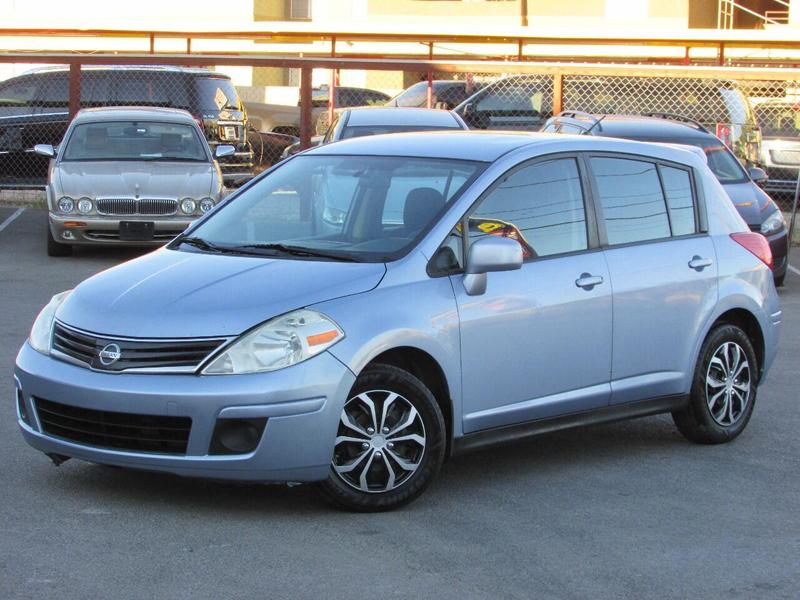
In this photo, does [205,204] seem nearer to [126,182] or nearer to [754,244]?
[126,182]

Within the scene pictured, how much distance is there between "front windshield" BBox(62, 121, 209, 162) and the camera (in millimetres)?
15992

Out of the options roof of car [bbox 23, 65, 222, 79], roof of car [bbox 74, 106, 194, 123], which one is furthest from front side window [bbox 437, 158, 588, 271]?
roof of car [bbox 23, 65, 222, 79]

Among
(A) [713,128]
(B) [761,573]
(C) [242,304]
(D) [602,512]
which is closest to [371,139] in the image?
(C) [242,304]

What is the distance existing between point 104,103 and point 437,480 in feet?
48.2

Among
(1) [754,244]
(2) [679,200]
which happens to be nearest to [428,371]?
(2) [679,200]

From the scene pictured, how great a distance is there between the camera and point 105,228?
14.9 meters

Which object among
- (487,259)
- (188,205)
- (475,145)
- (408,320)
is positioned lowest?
(188,205)

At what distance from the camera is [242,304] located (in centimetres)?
597

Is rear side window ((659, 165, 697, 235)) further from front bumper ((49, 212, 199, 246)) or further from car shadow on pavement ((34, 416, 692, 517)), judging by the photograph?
front bumper ((49, 212, 199, 246))

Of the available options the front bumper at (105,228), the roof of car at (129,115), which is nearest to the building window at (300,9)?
the roof of car at (129,115)

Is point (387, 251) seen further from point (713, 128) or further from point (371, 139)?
point (713, 128)

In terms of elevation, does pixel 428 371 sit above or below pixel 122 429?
above

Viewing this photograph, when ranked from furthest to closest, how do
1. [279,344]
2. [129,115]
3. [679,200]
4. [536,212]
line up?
[129,115] < [679,200] < [536,212] < [279,344]

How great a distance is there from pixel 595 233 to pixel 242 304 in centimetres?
199
